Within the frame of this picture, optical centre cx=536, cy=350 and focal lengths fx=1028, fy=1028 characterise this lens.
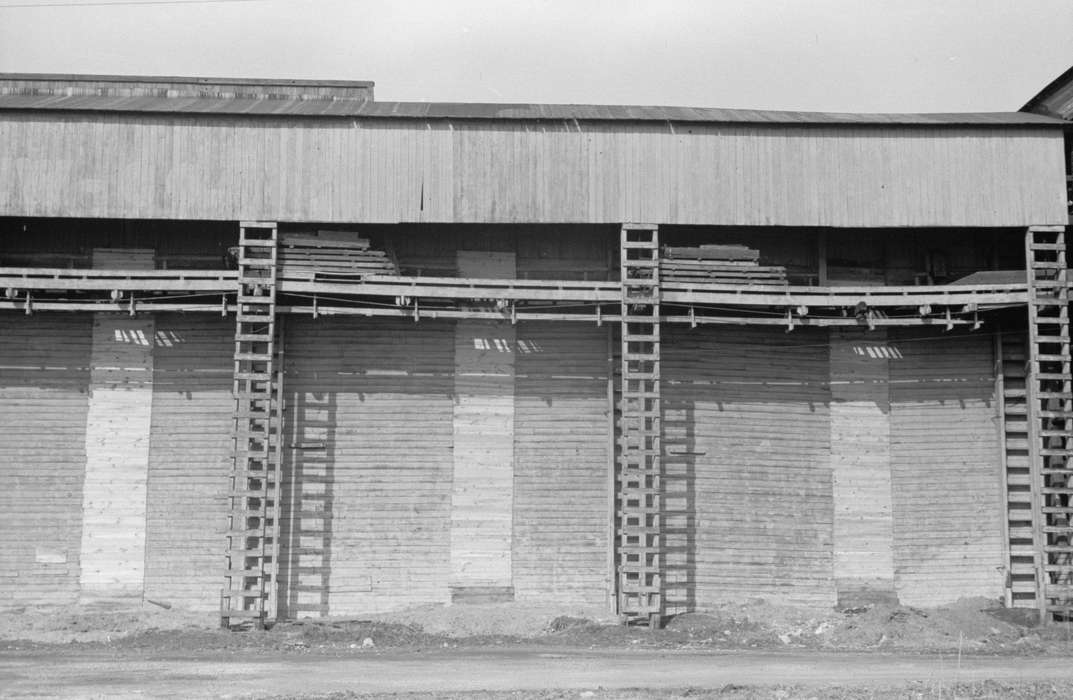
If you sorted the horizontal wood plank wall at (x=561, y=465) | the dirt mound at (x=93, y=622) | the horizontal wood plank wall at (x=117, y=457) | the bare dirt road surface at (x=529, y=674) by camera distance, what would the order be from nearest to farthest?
the bare dirt road surface at (x=529, y=674)
the dirt mound at (x=93, y=622)
the horizontal wood plank wall at (x=117, y=457)
the horizontal wood plank wall at (x=561, y=465)

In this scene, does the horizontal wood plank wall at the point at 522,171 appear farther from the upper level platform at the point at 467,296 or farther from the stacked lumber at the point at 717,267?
the upper level platform at the point at 467,296

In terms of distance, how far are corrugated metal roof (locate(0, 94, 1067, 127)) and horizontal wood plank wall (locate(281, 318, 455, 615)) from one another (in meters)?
5.00

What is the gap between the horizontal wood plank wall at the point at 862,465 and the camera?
2477 cm

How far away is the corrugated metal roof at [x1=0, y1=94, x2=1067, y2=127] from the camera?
2355 centimetres

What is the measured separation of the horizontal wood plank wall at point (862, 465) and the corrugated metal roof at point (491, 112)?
5308mm

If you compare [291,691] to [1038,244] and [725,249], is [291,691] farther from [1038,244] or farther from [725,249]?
[1038,244]

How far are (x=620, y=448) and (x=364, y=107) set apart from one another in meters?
10.4

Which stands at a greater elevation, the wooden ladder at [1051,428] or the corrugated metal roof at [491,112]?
the corrugated metal roof at [491,112]

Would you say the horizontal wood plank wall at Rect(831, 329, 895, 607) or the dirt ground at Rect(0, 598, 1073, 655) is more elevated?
the horizontal wood plank wall at Rect(831, 329, 895, 607)

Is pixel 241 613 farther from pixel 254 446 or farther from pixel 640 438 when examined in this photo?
pixel 640 438

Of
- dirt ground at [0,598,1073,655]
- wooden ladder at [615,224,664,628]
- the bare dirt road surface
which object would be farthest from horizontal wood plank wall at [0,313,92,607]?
wooden ladder at [615,224,664,628]

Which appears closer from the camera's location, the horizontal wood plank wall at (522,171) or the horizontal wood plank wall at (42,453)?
the horizontal wood plank wall at (522,171)

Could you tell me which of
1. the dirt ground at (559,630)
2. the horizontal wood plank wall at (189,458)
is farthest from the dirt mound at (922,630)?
the horizontal wood plank wall at (189,458)

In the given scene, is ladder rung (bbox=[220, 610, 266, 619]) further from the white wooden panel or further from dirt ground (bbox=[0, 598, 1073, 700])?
the white wooden panel
